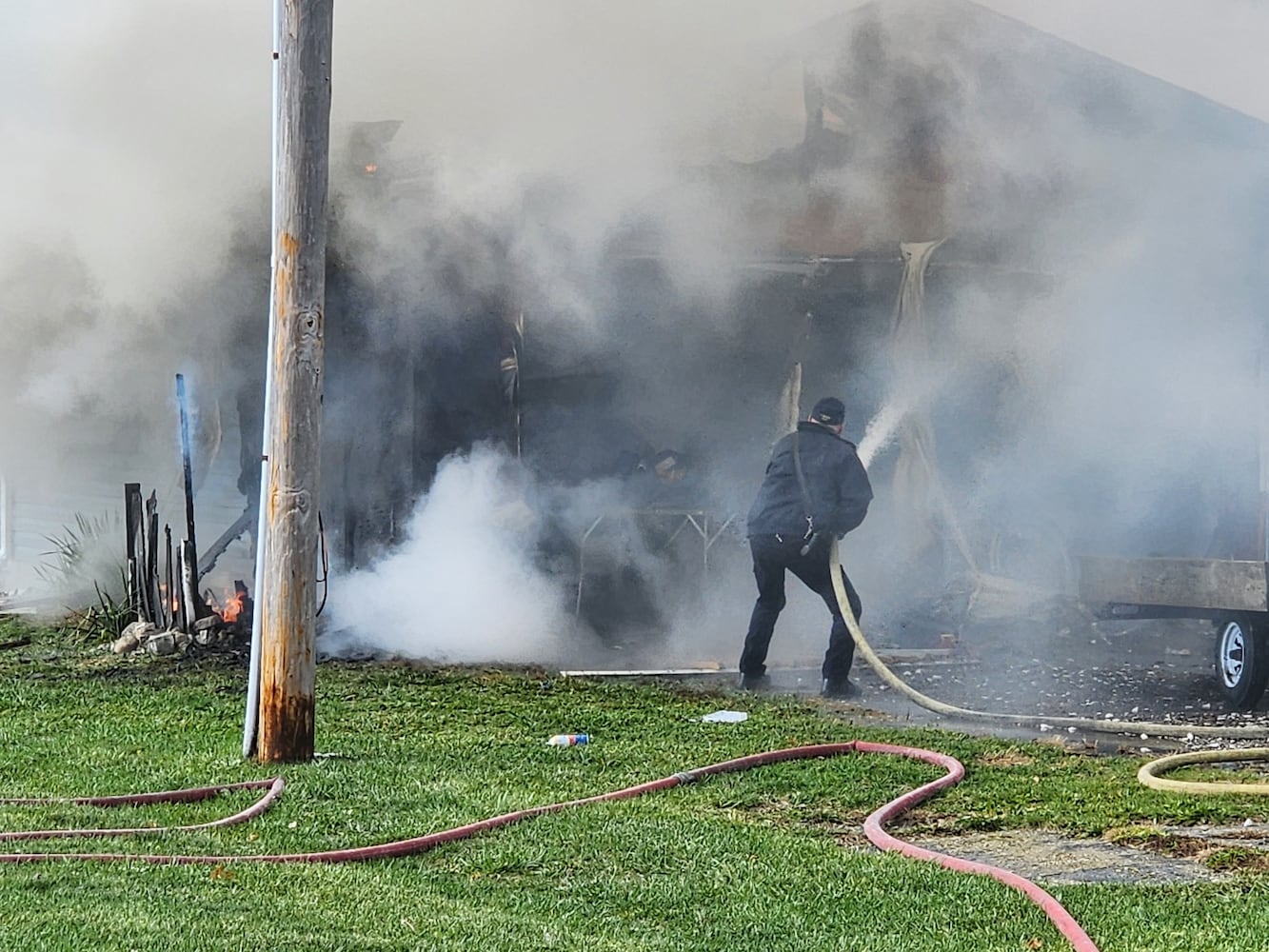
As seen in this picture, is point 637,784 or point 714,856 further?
point 637,784

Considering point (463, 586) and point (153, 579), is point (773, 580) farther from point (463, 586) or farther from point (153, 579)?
point (153, 579)

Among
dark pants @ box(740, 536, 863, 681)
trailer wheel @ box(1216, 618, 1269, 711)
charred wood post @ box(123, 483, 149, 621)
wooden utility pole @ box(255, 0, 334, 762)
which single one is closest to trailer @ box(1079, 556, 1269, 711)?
trailer wheel @ box(1216, 618, 1269, 711)

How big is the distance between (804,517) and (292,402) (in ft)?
13.2

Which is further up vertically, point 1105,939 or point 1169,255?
point 1169,255

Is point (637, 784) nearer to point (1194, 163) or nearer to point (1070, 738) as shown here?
point (1070, 738)

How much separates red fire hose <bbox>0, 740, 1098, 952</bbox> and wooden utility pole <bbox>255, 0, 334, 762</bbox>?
0.52 metres

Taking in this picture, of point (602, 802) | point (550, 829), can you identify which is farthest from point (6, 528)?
point (550, 829)

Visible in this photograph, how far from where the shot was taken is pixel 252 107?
40.2 feet

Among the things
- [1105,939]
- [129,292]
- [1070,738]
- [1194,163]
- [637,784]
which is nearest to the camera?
[1105,939]

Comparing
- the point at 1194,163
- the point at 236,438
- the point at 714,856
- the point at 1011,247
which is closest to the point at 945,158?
the point at 1011,247

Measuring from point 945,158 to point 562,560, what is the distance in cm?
407

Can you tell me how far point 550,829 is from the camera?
18.0 ft

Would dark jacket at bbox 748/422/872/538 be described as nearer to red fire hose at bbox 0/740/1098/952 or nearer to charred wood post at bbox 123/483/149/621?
red fire hose at bbox 0/740/1098/952

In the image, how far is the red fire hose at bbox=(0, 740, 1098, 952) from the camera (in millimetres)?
4723
